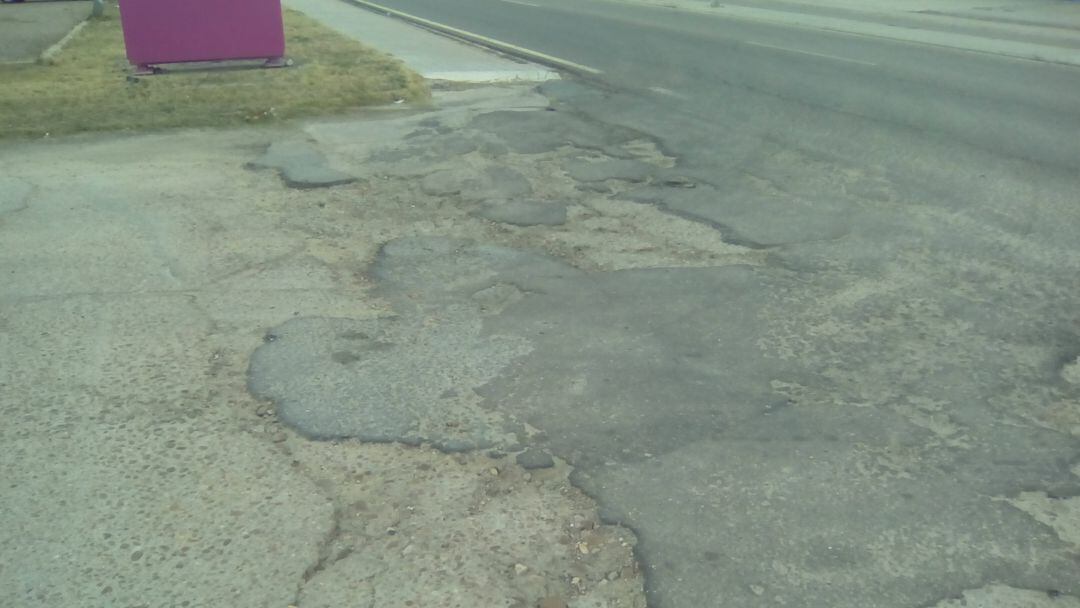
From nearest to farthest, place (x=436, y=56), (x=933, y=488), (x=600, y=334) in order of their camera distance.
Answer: (x=933, y=488)
(x=600, y=334)
(x=436, y=56)

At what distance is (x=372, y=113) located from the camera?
37.4 feet

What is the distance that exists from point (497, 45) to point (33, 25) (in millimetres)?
9740

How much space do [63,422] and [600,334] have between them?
2768mm

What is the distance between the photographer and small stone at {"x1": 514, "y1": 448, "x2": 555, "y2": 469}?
14.1ft

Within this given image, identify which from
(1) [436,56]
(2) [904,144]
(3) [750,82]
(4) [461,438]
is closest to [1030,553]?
(4) [461,438]

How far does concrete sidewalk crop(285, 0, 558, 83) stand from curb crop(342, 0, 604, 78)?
13.1 inches

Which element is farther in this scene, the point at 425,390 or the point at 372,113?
the point at 372,113

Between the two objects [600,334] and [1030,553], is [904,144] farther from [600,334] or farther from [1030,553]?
[1030,553]

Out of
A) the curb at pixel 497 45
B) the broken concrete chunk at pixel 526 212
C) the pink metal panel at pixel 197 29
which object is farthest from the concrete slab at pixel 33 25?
the broken concrete chunk at pixel 526 212

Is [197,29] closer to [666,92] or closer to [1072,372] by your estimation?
[666,92]

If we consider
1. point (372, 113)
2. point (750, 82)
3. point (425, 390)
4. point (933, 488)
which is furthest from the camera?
point (750, 82)

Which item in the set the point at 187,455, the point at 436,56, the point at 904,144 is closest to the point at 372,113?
the point at 436,56

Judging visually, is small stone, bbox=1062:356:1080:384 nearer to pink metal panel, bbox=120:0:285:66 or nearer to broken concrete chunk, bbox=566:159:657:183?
broken concrete chunk, bbox=566:159:657:183

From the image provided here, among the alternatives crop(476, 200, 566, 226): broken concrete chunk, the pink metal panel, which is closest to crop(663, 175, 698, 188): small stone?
crop(476, 200, 566, 226): broken concrete chunk
